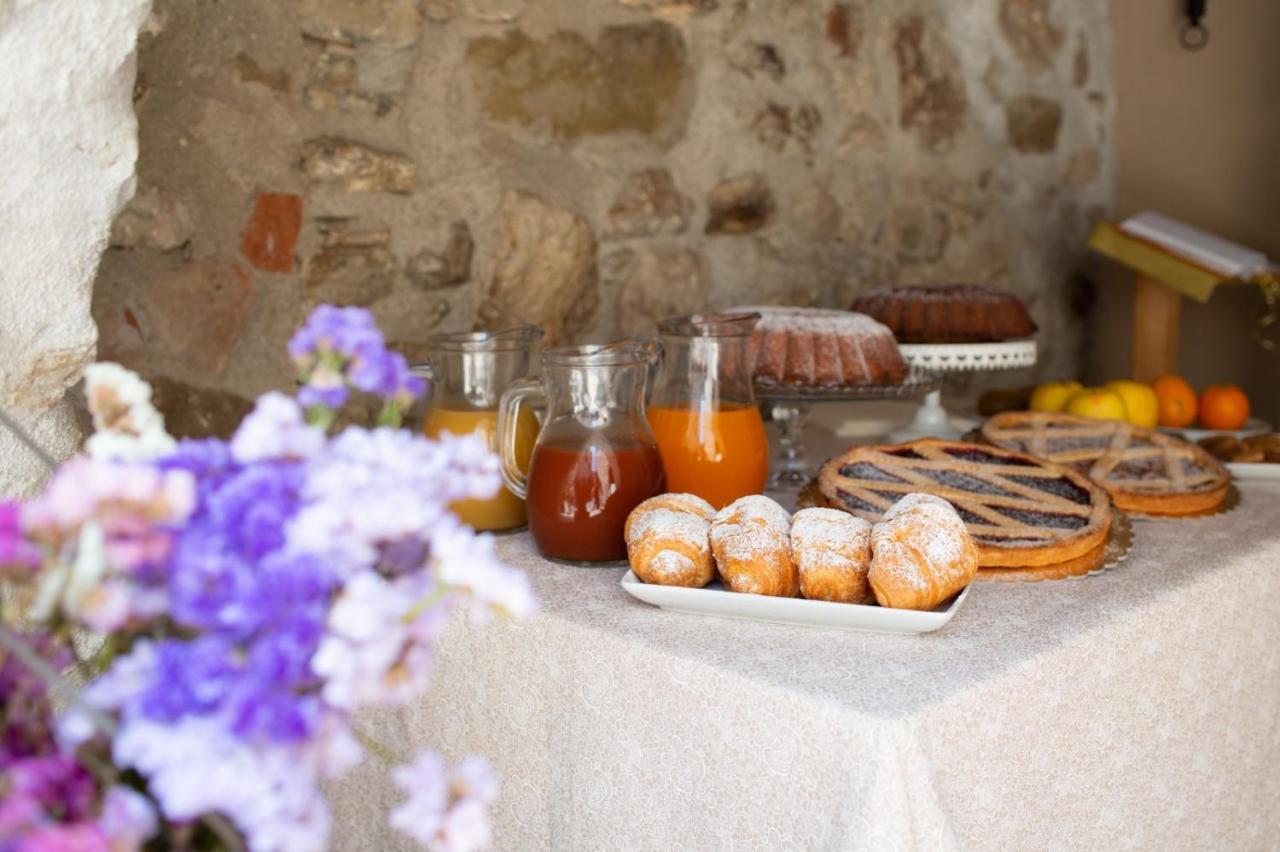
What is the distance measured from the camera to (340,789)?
38.7 inches

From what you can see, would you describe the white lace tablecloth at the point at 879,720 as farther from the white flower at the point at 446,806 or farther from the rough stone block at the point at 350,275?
the rough stone block at the point at 350,275

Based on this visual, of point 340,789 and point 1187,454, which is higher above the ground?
point 1187,454

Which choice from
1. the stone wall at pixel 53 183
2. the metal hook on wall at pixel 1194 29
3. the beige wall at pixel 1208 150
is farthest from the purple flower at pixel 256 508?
the metal hook on wall at pixel 1194 29

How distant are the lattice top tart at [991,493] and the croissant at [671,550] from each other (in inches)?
7.9

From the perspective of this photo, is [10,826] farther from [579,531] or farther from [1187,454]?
[1187,454]

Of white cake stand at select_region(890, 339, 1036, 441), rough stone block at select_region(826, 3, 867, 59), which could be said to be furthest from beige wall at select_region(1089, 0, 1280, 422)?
white cake stand at select_region(890, 339, 1036, 441)

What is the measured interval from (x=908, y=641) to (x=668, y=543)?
0.19 m

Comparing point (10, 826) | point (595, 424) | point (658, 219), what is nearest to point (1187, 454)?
point (595, 424)

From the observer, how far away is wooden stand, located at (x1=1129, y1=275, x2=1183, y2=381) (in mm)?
2314

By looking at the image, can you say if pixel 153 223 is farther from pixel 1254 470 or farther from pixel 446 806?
pixel 1254 470

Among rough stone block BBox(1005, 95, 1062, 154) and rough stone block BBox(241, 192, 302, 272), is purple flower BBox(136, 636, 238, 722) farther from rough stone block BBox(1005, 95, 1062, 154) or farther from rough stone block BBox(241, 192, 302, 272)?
rough stone block BBox(1005, 95, 1062, 154)

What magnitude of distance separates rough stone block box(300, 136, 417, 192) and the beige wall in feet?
6.17

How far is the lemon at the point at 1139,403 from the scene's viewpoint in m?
1.54

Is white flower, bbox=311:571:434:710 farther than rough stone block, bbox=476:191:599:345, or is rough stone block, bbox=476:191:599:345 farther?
rough stone block, bbox=476:191:599:345
